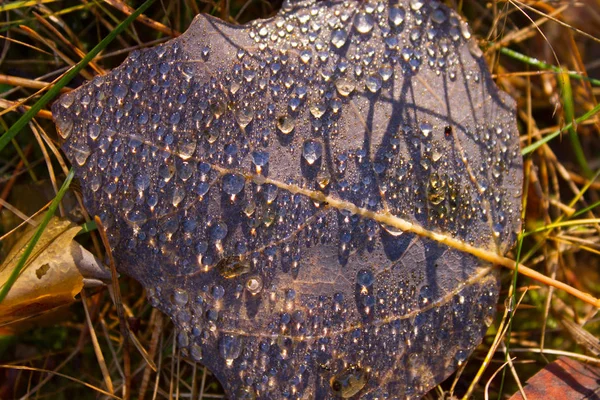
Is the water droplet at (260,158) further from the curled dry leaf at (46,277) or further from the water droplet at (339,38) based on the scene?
the curled dry leaf at (46,277)

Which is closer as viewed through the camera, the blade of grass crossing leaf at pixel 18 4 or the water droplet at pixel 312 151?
the water droplet at pixel 312 151

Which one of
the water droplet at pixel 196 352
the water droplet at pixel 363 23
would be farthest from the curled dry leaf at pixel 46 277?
the water droplet at pixel 363 23

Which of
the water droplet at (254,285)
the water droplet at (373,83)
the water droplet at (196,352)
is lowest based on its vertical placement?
the water droplet at (196,352)

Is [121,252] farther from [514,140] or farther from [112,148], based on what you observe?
[514,140]

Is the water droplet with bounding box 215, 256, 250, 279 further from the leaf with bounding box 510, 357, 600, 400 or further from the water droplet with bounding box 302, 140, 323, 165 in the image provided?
the leaf with bounding box 510, 357, 600, 400

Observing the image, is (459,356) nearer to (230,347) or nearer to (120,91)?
(230,347)

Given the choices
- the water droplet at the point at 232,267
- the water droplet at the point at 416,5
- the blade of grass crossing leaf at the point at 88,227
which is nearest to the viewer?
the water droplet at the point at 232,267

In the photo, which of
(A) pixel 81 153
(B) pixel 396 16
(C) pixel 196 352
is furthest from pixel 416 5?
(C) pixel 196 352
